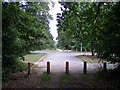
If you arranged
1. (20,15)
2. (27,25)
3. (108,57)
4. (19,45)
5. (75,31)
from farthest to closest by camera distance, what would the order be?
(75,31) → (27,25) → (20,15) → (108,57) → (19,45)

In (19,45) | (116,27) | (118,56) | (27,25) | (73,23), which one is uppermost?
(73,23)

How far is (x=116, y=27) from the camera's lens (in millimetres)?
4809

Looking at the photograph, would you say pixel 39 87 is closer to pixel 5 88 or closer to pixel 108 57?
pixel 5 88

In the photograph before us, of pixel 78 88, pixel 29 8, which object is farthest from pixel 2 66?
pixel 29 8

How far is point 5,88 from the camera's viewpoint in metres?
4.16

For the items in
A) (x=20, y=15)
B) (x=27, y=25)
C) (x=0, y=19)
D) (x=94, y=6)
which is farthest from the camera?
(x=94, y=6)

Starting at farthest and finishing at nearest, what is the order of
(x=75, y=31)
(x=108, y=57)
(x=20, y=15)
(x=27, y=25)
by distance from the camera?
(x=75, y=31) < (x=27, y=25) < (x=20, y=15) < (x=108, y=57)

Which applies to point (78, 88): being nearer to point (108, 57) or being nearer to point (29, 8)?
point (108, 57)

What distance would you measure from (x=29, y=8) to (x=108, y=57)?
6.19 meters

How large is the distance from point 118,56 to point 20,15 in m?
5.75

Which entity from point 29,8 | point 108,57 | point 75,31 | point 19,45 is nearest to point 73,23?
point 75,31

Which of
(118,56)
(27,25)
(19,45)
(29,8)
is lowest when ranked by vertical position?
(118,56)

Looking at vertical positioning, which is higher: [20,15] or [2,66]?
[20,15]

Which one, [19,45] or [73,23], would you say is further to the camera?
[73,23]
